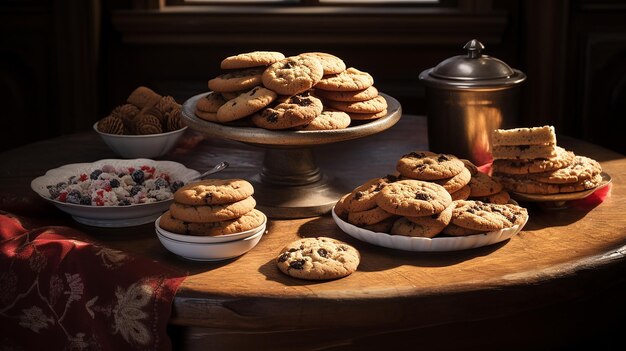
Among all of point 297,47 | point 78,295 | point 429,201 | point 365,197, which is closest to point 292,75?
point 365,197

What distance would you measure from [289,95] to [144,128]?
65 cm

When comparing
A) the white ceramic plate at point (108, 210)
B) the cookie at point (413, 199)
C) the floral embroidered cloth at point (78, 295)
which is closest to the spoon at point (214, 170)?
the white ceramic plate at point (108, 210)

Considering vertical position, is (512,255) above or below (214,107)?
below

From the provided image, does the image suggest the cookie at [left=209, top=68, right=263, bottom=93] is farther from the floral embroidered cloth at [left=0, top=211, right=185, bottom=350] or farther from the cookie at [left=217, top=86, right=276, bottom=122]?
the floral embroidered cloth at [left=0, top=211, right=185, bottom=350]

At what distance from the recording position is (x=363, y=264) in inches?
68.3

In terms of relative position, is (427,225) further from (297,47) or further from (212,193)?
(297,47)

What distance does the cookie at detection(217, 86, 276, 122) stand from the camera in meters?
1.93

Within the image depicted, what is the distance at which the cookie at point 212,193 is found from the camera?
1.71 meters

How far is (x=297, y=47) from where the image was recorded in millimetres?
3676

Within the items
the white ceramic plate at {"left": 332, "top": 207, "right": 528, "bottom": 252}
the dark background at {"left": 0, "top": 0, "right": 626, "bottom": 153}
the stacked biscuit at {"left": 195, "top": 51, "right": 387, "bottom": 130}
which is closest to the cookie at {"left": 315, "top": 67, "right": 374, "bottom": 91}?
the stacked biscuit at {"left": 195, "top": 51, "right": 387, "bottom": 130}

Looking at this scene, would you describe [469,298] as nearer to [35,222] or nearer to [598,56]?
[35,222]

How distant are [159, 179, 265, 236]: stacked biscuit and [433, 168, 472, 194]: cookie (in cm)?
39

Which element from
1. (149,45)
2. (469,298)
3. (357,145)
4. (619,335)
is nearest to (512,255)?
(469,298)

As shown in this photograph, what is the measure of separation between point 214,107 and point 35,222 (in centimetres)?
45
